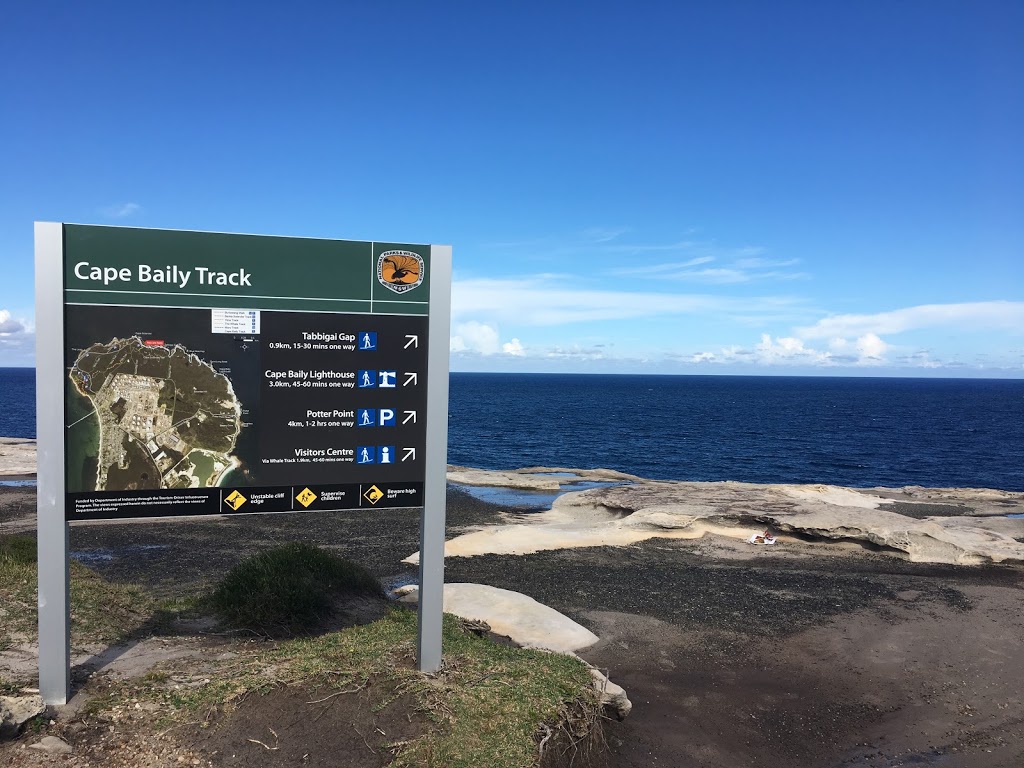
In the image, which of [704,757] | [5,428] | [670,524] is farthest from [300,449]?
[5,428]

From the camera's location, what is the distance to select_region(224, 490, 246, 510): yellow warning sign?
26.6 feet

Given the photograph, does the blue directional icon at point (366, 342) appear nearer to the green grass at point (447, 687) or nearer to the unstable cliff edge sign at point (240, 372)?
the unstable cliff edge sign at point (240, 372)

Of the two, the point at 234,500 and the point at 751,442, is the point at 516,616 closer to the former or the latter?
the point at 234,500

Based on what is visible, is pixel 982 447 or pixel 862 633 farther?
pixel 982 447

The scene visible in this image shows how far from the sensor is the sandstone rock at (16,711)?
6828 millimetres

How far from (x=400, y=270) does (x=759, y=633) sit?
1031 cm

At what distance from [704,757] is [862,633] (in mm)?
6782

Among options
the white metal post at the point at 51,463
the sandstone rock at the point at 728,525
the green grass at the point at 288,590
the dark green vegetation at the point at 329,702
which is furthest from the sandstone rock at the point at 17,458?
the white metal post at the point at 51,463

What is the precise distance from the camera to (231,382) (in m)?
8.12

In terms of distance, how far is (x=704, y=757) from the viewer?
359 inches

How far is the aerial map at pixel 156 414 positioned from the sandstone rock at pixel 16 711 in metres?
2.19

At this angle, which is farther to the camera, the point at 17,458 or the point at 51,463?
the point at 17,458

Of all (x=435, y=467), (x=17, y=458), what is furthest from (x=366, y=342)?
(x=17, y=458)

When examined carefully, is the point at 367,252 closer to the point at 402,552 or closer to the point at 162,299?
the point at 162,299
